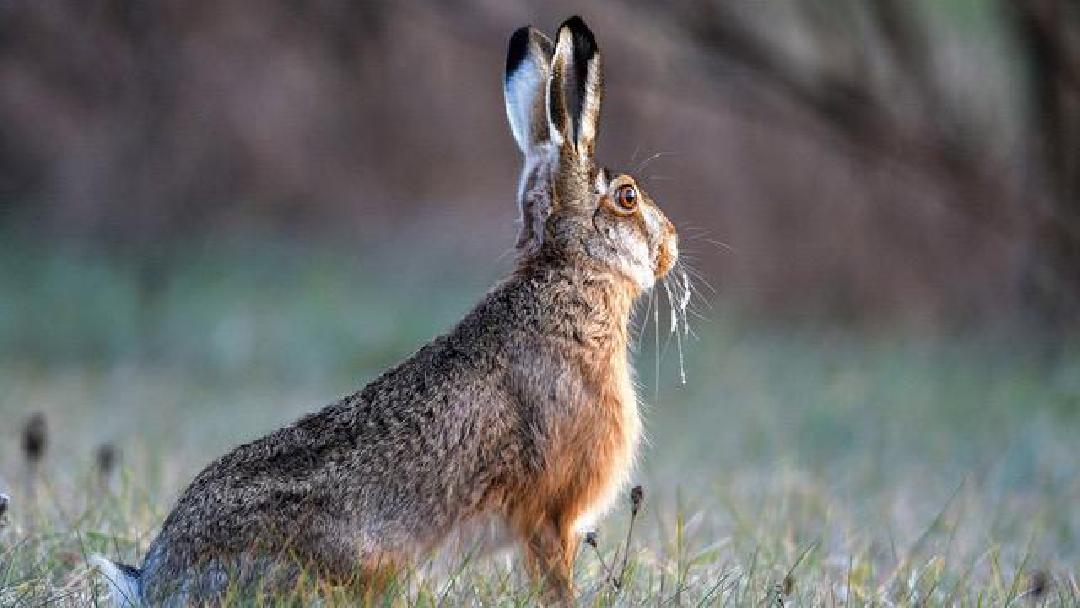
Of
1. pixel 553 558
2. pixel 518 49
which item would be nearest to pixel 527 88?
pixel 518 49

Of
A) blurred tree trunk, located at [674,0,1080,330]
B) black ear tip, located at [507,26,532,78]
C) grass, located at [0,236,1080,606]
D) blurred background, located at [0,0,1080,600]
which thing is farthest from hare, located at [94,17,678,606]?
blurred tree trunk, located at [674,0,1080,330]

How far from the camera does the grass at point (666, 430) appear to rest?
16.4ft

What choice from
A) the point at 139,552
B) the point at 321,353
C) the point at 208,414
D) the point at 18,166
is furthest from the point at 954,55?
the point at 139,552

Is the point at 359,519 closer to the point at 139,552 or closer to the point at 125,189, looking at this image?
the point at 139,552

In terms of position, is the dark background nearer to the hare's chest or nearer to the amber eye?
the amber eye

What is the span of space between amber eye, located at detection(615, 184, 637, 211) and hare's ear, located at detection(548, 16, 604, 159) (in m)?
0.15

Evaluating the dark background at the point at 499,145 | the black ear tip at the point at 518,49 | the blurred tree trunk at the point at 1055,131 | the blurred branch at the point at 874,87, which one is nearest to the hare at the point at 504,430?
the black ear tip at the point at 518,49

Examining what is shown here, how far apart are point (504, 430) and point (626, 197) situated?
0.97 metres

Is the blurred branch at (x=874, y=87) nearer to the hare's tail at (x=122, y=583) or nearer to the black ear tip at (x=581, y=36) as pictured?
the black ear tip at (x=581, y=36)

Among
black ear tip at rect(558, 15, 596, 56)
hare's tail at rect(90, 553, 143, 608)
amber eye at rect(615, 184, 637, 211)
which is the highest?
black ear tip at rect(558, 15, 596, 56)

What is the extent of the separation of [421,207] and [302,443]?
12.4m

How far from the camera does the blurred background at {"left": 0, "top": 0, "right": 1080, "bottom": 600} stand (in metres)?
9.10

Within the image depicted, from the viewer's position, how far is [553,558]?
186 inches

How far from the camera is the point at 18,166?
15.8 m
